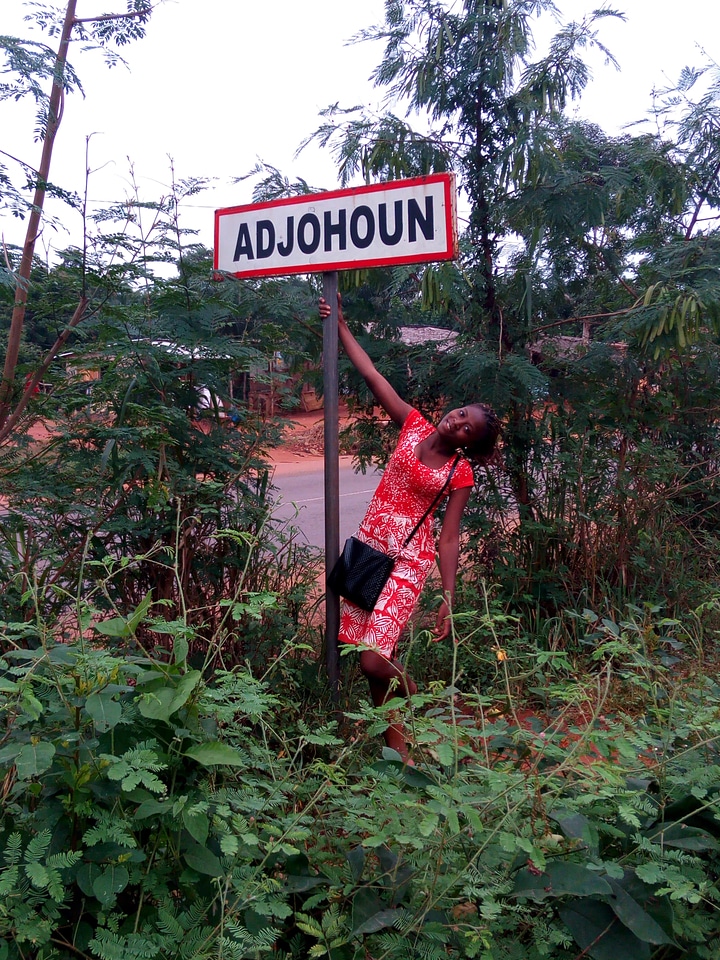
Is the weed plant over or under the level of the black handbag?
under

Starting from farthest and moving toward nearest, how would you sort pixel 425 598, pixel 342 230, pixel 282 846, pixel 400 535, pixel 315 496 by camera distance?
pixel 315 496 < pixel 425 598 < pixel 400 535 < pixel 342 230 < pixel 282 846

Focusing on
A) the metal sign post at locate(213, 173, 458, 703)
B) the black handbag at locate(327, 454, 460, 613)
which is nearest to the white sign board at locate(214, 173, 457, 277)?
the metal sign post at locate(213, 173, 458, 703)

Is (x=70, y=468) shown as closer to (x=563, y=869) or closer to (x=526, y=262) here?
(x=563, y=869)

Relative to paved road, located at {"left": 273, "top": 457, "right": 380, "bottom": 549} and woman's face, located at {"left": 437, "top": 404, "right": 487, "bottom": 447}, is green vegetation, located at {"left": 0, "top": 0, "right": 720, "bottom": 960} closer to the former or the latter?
woman's face, located at {"left": 437, "top": 404, "right": 487, "bottom": 447}

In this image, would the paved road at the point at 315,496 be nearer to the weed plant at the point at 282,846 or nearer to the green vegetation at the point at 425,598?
the green vegetation at the point at 425,598

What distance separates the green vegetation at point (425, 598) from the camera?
1655 mm

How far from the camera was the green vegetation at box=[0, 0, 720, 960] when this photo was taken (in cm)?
166

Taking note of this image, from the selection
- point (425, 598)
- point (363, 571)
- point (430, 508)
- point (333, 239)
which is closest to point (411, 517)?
point (430, 508)

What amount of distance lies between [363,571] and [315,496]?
9.24 metres

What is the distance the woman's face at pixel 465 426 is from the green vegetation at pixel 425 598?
2.41ft

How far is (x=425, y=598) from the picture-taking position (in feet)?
15.0

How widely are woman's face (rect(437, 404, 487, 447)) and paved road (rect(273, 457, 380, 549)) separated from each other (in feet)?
6.25

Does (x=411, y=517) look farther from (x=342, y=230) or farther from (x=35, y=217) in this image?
(x=35, y=217)

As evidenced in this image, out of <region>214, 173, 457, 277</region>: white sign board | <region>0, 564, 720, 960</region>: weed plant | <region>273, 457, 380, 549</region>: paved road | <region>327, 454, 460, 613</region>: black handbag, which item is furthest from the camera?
<region>273, 457, 380, 549</region>: paved road
